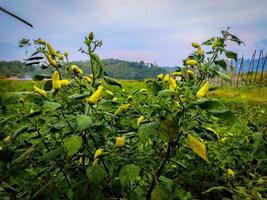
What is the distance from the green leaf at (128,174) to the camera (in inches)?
51.6

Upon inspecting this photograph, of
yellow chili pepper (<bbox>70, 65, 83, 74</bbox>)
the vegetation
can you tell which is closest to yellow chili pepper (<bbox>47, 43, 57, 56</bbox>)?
the vegetation

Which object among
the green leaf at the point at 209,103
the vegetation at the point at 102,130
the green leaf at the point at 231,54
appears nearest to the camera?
the green leaf at the point at 209,103

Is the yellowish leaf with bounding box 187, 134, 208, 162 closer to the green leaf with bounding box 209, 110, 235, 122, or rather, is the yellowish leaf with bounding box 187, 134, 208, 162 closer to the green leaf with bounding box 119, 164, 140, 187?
the green leaf with bounding box 209, 110, 235, 122

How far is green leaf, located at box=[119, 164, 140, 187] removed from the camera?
131 cm

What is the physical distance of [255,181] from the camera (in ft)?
7.04

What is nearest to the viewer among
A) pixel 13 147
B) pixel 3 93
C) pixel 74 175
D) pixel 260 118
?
pixel 3 93

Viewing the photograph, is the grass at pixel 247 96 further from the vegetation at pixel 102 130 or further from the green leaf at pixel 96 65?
the green leaf at pixel 96 65

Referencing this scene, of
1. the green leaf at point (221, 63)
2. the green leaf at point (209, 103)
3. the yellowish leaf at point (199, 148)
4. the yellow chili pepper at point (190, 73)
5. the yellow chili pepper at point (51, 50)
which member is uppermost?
the yellow chili pepper at point (51, 50)

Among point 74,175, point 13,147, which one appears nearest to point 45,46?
point 13,147

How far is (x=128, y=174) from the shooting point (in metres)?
1.33

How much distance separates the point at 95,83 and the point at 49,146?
0.56 meters

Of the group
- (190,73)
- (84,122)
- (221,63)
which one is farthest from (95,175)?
(221,63)

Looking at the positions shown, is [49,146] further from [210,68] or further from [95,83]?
[210,68]

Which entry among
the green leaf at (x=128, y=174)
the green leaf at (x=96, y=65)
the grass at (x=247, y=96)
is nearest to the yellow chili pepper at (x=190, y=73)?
the green leaf at (x=96, y=65)
